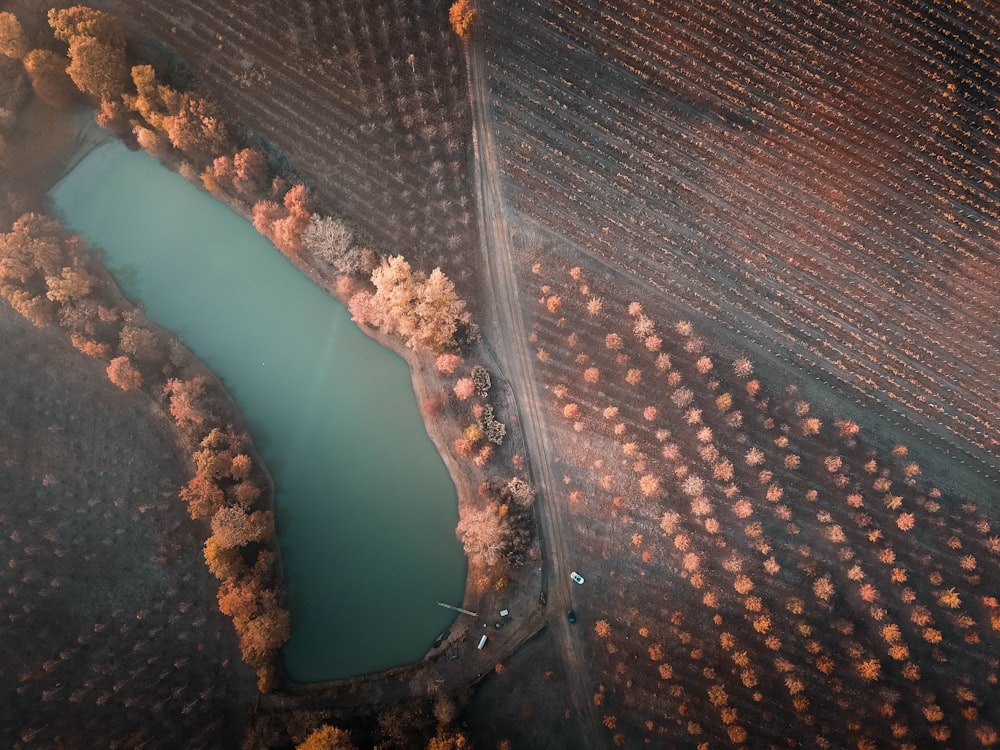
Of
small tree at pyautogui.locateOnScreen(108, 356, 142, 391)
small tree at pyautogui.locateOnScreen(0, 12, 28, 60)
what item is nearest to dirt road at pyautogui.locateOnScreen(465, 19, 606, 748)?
small tree at pyautogui.locateOnScreen(108, 356, 142, 391)

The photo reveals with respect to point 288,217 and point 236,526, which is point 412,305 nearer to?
point 288,217

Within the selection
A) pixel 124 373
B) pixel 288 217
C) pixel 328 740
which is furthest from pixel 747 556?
pixel 124 373

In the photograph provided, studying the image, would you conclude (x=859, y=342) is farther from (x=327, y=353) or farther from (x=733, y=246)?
(x=327, y=353)

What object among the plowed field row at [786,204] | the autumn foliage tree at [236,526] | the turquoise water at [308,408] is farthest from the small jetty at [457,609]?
the plowed field row at [786,204]

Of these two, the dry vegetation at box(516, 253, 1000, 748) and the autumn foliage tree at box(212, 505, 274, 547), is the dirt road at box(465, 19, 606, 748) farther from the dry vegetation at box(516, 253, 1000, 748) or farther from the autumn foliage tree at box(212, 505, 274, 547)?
the autumn foliage tree at box(212, 505, 274, 547)

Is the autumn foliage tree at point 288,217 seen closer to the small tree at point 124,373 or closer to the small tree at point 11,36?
the small tree at point 124,373

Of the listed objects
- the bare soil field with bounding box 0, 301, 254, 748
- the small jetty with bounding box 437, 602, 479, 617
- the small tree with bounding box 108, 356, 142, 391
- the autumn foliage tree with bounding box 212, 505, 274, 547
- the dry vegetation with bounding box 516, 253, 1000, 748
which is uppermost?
the dry vegetation with bounding box 516, 253, 1000, 748
